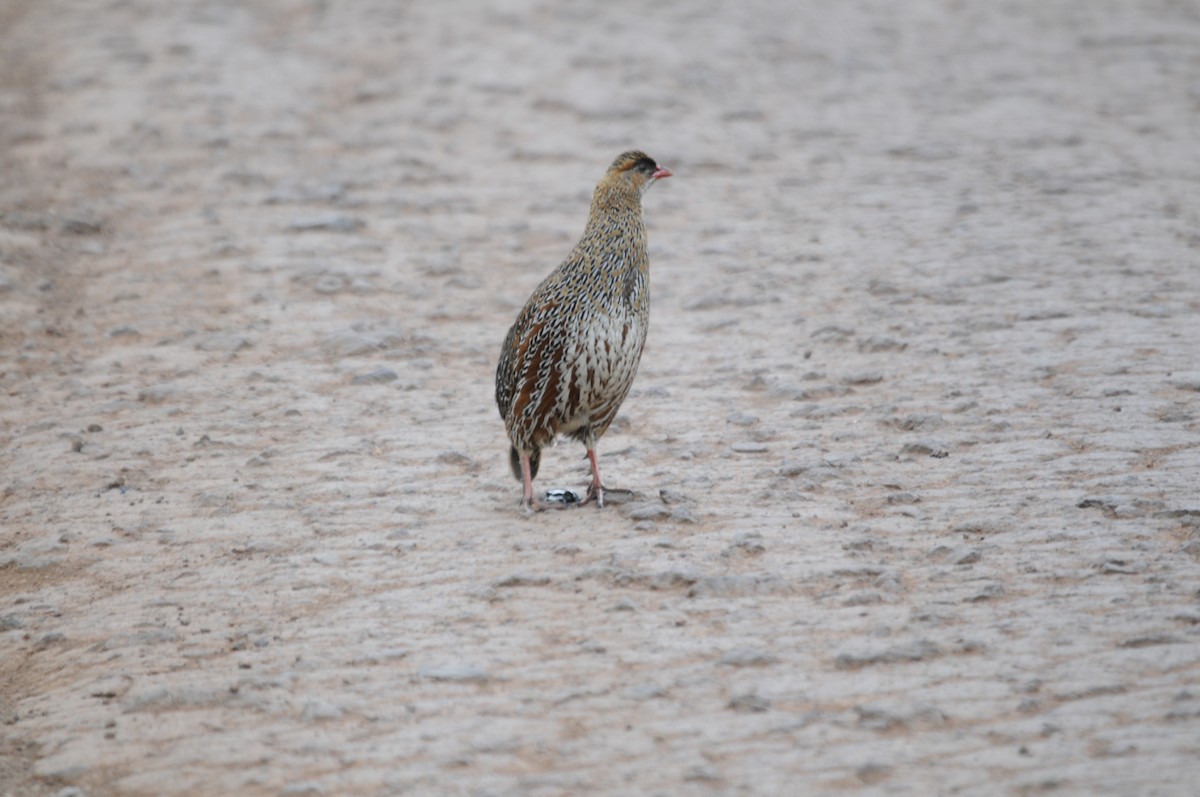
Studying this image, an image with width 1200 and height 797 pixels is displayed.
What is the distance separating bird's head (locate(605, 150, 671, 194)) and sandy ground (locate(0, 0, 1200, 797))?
1484 mm

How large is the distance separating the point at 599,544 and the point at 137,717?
2.11m

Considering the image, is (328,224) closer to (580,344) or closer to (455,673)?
(580,344)

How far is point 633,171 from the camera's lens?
691 centimetres

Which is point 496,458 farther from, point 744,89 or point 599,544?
point 744,89

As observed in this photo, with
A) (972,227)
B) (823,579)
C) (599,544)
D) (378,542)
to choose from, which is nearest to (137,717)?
(378,542)

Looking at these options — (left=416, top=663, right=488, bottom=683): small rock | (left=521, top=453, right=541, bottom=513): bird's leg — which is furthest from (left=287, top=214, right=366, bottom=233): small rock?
(left=416, top=663, right=488, bottom=683): small rock

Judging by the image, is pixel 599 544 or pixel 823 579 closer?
pixel 823 579

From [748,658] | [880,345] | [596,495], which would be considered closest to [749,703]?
[748,658]

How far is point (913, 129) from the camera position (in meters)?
12.7

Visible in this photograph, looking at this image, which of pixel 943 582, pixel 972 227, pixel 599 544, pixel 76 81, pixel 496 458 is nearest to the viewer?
pixel 943 582

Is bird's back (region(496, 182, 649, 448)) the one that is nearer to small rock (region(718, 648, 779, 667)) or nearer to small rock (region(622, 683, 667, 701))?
small rock (region(718, 648, 779, 667))

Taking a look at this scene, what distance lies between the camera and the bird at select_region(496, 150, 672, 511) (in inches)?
250

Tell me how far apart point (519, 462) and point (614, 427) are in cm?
112

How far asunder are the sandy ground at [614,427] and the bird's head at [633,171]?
4.87ft
